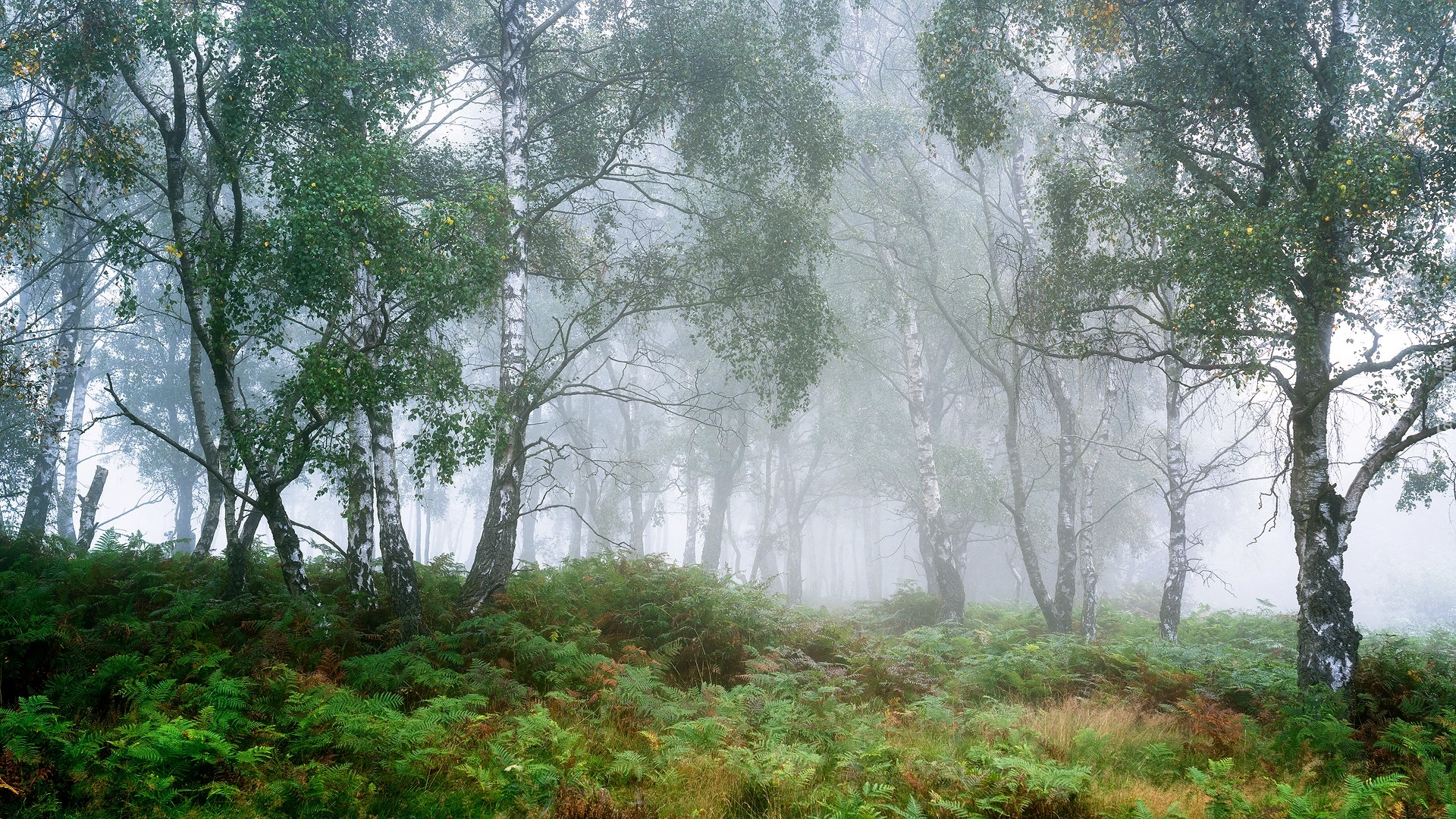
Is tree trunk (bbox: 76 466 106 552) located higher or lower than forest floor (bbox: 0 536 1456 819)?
higher

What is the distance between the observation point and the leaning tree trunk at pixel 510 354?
1078 cm

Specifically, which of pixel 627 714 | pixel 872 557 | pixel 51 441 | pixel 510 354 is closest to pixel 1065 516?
pixel 510 354

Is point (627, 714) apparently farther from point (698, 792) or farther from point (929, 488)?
point (929, 488)

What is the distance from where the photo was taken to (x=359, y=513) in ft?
34.1

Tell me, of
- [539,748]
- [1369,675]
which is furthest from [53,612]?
[1369,675]

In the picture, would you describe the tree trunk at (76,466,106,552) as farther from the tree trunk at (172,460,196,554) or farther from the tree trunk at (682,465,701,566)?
the tree trunk at (682,465,701,566)

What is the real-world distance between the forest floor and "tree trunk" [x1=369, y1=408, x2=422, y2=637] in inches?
15.2

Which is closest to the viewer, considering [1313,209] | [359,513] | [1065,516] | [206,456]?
[1313,209]

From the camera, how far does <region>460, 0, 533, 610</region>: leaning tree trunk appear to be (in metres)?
10.8

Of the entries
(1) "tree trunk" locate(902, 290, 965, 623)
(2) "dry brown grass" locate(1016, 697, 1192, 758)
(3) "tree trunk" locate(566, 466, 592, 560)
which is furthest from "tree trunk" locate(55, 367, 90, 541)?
(2) "dry brown grass" locate(1016, 697, 1192, 758)

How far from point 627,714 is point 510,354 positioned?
6111mm

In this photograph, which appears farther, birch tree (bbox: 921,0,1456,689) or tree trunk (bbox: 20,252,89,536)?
tree trunk (bbox: 20,252,89,536)

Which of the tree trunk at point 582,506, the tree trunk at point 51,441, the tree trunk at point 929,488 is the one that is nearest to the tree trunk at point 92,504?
the tree trunk at point 51,441

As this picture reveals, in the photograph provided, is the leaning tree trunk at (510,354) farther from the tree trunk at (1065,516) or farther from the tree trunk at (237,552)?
the tree trunk at (1065,516)
